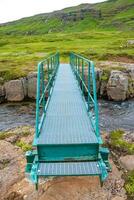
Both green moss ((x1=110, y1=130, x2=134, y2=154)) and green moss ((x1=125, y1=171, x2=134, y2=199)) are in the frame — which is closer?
green moss ((x1=125, y1=171, x2=134, y2=199))

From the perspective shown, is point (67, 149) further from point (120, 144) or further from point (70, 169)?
point (120, 144)

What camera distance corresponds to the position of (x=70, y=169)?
8273mm

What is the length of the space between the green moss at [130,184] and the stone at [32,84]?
57.6 feet

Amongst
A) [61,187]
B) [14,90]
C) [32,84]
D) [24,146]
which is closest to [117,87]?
[32,84]

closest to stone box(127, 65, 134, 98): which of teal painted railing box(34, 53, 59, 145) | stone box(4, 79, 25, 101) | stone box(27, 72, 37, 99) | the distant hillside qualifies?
stone box(27, 72, 37, 99)

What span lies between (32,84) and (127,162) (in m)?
17.3

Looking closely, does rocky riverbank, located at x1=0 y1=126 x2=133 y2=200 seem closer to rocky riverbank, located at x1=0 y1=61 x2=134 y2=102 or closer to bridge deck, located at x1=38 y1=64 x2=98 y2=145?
bridge deck, located at x1=38 y1=64 x2=98 y2=145

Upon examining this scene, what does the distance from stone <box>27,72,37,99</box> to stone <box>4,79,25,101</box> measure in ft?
2.24

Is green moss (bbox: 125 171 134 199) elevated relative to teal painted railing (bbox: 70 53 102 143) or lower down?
lower down

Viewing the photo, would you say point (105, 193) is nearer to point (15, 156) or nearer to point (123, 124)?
point (15, 156)

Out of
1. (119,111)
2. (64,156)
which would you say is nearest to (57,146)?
(64,156)

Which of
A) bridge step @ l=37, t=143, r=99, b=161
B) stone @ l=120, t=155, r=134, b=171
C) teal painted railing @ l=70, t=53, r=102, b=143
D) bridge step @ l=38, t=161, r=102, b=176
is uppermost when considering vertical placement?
teal painted railing @ l=70, t=53, r=102, b=143

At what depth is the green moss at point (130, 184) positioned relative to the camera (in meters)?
8.84

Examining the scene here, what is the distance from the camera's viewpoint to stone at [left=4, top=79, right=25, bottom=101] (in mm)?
26078
